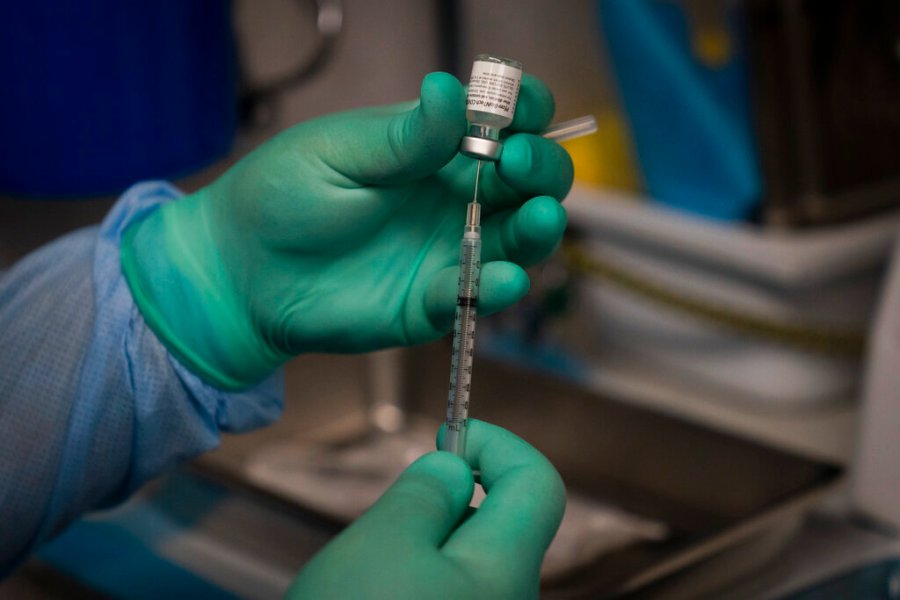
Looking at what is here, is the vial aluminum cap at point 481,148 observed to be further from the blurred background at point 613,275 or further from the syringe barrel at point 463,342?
the blurred background at point 613,275

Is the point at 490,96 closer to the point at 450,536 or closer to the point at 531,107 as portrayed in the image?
the point at 531,107

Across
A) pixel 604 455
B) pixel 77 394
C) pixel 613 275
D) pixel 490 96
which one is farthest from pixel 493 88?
pixel 613 275

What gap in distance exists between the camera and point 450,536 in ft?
1.57

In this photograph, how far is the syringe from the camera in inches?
21.5

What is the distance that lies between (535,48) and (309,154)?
0.80 m

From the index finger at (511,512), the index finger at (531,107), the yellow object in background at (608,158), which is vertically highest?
the index finger at (531,107)

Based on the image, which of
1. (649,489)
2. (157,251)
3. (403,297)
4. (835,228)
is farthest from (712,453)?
(157,251)

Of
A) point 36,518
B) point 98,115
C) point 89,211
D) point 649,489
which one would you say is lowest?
point 649,489

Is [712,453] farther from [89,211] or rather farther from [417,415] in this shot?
[89,211]

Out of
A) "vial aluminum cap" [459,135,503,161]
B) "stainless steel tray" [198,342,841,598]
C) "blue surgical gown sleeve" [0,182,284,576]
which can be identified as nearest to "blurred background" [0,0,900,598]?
"stainless steel tray" [198,342,841,598]

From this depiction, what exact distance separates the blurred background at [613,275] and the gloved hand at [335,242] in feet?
0.56

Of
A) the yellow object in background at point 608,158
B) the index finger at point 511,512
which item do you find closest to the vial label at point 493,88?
the index finger at point 511,512

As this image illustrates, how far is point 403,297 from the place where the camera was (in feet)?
2.08

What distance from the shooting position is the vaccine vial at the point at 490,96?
504 mm
